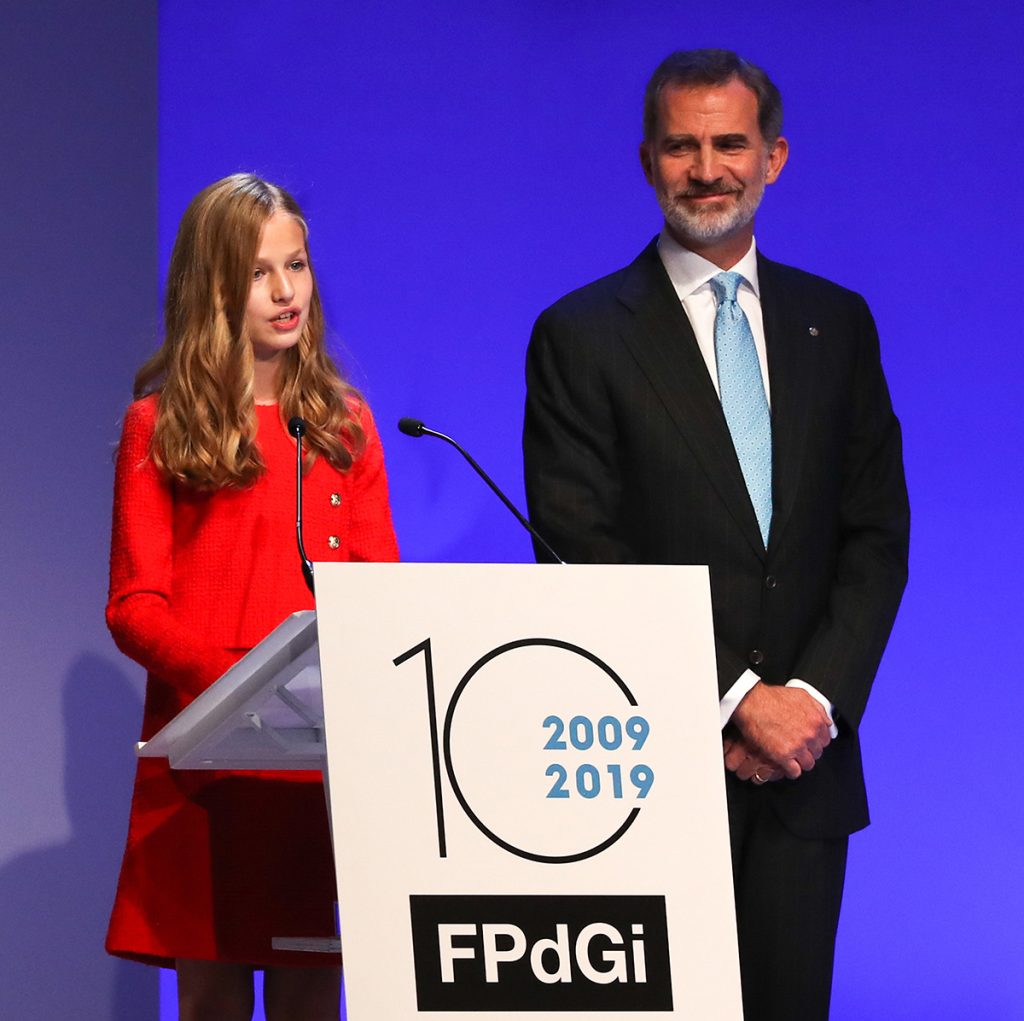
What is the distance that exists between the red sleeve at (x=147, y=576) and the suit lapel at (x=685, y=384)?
753 mm

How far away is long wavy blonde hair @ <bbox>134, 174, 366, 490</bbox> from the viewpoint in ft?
8.14

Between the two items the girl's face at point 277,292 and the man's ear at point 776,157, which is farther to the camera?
the man's ear at point 776,157

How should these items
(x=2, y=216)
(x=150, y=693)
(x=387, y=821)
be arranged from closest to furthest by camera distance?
(x=387, y=821)
(x=150, y=693)
(x=2, y=216)

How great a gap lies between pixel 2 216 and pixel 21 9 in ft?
1.52

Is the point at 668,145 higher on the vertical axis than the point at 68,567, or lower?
higher

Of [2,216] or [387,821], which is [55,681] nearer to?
[2,216]

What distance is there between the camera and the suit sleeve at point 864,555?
246 cm

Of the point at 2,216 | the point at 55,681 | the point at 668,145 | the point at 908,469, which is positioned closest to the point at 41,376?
the point at 2,216

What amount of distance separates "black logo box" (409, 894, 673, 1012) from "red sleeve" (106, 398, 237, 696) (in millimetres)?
621

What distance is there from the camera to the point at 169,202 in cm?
386

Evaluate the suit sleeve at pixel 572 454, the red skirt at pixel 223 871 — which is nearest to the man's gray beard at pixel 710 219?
the suit sleeve at pixel 572 454

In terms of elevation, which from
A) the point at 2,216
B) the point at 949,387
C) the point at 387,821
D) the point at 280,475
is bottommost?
the point at 387,821

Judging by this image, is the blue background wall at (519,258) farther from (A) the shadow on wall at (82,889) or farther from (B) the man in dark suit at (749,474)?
(B) the man in dark suit at (749,474)

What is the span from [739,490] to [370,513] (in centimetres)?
58
